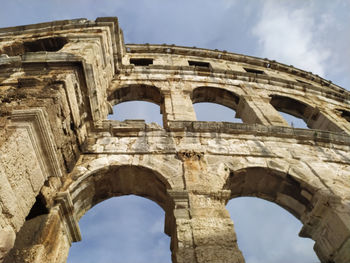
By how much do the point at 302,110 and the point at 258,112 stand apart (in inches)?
117

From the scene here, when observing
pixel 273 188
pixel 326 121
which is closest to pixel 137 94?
pixel 273 188

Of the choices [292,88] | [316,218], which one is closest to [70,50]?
[316,218]

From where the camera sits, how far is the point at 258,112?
24.6ft

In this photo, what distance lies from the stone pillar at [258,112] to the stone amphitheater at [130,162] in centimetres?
5

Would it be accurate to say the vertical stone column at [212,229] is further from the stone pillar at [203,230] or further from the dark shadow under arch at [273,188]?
the dark shadow under arch at [273,188]

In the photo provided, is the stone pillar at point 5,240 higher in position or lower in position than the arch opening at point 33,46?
lower

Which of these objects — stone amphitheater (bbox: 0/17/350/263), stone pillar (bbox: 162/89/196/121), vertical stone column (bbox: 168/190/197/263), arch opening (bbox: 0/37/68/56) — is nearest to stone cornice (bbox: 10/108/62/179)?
stone amphitheater (bbox: 0/17/350/263)

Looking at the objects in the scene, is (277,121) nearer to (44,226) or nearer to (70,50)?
(70,50)

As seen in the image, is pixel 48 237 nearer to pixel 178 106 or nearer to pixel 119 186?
pixel 119 186

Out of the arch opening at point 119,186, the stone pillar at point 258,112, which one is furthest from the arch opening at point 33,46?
the stone pillar at point 258,112

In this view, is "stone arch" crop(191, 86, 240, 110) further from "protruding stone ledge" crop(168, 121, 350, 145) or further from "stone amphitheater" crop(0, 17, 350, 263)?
"protruding stone ledge" crop(168, 121, 350, 145)

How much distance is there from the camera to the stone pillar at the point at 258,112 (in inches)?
278

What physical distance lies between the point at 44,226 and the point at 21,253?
0.45 m

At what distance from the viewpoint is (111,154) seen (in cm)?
507
